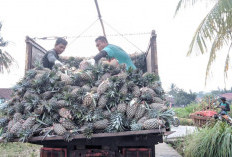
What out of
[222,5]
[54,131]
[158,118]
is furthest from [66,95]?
[222,5]

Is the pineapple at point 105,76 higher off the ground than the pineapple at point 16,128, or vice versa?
the pineapple at point 105,76

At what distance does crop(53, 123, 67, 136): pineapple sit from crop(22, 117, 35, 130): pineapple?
29cm

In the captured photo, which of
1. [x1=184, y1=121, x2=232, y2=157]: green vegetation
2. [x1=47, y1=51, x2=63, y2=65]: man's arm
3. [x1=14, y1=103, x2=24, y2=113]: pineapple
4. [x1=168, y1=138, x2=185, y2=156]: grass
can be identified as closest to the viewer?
[x1=14, y1=103, x2=24, y2=113]: pineapple

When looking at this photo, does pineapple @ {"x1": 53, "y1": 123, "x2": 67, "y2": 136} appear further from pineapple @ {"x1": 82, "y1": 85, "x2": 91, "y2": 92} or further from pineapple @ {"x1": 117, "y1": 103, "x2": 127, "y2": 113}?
pineapple @ {"x1": 117, "y1": 103, "x2": 127, "y2": 113}

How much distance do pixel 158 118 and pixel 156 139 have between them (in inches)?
11.0

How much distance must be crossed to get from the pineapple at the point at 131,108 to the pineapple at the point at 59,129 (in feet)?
2.35

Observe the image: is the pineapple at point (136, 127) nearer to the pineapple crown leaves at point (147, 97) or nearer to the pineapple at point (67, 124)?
the pineapple crown leaves at point (147, 97)

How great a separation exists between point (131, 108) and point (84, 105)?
0.55m

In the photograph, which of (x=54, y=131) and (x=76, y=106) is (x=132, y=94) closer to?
(x=76, y=106)

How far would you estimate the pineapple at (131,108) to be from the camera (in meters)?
2.33

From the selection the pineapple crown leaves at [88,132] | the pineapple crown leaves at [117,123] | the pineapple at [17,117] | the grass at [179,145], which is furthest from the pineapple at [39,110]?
the grass at [179,145]

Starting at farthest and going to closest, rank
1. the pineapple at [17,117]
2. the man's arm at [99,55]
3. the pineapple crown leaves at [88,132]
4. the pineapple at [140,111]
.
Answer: the man's arm at [99,55] < the pineapple at [17,117] < the pineapple at [140,111] < the pineapple crown leaves at [88,132]

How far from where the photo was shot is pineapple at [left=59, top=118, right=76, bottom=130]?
232 centimetres

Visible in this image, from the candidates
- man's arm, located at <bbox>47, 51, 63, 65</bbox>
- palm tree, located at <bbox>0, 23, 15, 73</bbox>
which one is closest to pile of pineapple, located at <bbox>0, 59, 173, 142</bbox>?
man's arm, located at <bbox>47, 51, 63, 65</bbox>
